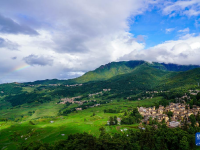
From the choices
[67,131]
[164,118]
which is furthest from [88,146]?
[164,118]

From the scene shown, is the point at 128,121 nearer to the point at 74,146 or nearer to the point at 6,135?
the point at 74,146

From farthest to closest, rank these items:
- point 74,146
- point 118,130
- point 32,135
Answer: point 32,135 < point 118,130 < point 74,146

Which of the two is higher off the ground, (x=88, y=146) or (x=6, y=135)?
(x=88, y=146)

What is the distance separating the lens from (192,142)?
7162cm

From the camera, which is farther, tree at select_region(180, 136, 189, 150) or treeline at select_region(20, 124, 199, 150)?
tree at select_region(180, 136, 189, 150)

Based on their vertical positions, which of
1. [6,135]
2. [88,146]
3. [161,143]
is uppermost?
[88,146]

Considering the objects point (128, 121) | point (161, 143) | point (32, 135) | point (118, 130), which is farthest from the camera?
point (128, 121)

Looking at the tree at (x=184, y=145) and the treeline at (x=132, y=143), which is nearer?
the treeline at (x=132, y=143)

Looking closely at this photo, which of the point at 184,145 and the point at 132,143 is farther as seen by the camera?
the point at 184,145

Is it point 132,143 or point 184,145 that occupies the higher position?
point 132,143

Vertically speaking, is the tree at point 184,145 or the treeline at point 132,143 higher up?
the treeline at point 132,143

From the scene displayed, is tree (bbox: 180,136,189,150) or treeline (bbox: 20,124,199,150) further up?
treeline (bbox: 20,124,199,150)

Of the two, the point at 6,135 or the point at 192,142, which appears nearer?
the point at 192,142

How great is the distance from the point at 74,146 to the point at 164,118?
89217 mm
